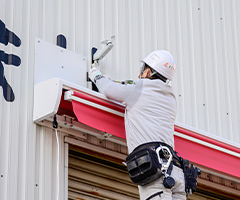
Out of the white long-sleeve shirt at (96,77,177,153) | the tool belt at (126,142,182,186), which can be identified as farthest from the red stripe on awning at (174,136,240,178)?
the tool belt at (126,142,182,186)

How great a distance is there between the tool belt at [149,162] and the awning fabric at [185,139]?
1.65ft

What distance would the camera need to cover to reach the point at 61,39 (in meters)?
7.48

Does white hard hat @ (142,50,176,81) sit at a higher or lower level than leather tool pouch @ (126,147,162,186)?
higher

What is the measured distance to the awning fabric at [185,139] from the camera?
6.74 metres

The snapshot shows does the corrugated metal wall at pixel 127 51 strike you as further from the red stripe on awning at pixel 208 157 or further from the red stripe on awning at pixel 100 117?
the red stripe on awning at pixel 208 157

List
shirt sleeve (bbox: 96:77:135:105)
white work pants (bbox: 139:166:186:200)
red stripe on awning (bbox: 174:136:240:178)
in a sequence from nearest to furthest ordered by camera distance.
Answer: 1. white work pants (bbox: 139:166:186:200)
2. shirt sleeve (bbox: 96:77:135:105)
3. red stripe on awning (bbox: 174:136:240:178)

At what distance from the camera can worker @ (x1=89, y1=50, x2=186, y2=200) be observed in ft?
21.4

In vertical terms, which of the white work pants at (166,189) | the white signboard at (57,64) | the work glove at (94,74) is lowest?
the white work pants at (166,189)

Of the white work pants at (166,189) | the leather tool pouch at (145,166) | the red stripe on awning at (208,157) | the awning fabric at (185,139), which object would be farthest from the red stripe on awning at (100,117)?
the red stripe on awning at (208,157)

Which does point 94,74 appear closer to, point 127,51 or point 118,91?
point 118,91

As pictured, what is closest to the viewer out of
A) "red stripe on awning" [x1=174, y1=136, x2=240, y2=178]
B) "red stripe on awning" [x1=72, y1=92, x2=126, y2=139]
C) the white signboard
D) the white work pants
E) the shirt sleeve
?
the white work pants

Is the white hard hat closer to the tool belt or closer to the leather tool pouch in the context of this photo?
the tool belt

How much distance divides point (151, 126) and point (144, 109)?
211 mm

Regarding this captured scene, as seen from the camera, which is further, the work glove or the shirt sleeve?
the work glove
